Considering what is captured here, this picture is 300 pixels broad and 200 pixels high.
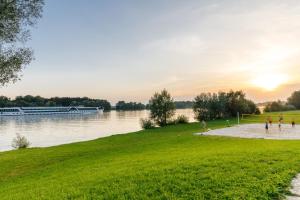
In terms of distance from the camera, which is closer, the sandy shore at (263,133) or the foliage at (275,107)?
the sandy shore at (263,133)

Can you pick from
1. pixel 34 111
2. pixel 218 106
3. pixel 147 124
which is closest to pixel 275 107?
pixel 218 106

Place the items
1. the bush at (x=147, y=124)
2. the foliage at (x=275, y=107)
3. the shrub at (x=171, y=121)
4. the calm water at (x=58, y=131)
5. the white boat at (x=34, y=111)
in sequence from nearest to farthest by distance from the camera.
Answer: the calm water at (x=58, y=131) < the bush at (x=147, y=124) < the shrub at (x=171, y=121) < the foliage at (x=275, y=107) < the white boat at (x=34, y=111)

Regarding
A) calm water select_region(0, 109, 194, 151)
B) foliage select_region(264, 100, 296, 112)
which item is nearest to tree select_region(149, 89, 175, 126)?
calm water select_region(0, 109, 194, 151)

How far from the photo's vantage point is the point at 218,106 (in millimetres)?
63812

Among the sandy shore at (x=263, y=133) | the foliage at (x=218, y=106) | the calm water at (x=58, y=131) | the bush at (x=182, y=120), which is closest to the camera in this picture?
the sandy shore at (x=263, y=133)

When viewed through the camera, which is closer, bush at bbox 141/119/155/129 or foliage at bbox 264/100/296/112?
bush at bbox 141/119/155/129

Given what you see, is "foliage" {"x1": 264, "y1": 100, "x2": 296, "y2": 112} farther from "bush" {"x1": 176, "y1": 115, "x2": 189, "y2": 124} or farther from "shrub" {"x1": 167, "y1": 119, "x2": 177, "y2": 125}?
"shrub" {"x1": 167, "y1": 119, "x2": 177, "y2": 125}

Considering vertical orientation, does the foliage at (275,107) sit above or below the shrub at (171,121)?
above

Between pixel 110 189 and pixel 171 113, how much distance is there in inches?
2034

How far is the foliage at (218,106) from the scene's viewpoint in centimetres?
6425

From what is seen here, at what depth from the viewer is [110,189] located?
29.8 ft

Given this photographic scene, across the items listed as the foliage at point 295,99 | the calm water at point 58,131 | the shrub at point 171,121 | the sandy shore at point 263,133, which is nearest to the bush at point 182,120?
the shrub at point 171,121

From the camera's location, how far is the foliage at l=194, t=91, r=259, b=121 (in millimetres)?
64250

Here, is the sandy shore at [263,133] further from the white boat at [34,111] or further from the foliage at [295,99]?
the white boat at [34,111]
